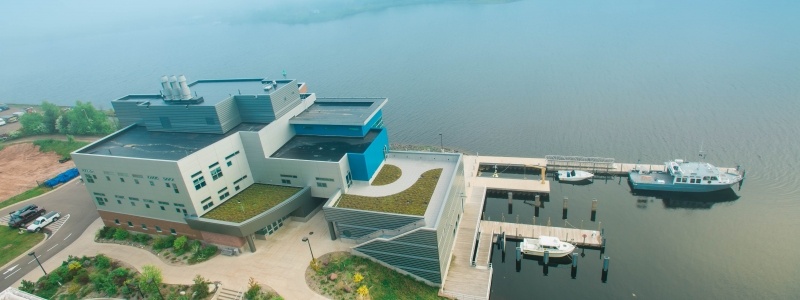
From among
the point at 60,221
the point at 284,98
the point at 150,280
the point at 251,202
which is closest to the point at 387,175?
the point at 251,202

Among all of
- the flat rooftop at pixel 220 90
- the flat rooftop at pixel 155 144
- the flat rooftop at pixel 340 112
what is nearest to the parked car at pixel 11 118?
the flat rooftop at pixel 220 90

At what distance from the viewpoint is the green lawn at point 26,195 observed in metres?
61.5

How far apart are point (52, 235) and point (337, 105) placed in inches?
1532

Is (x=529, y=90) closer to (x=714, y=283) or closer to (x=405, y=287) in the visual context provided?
(x=714, y=283)

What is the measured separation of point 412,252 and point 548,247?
15.9 m

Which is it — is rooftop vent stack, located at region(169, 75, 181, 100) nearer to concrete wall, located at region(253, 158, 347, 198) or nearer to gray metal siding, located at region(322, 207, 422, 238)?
concrete wall, located at region(253, 158, 347, 198)

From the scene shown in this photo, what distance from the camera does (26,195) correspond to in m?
63.0

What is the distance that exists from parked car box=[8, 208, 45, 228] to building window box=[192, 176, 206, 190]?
3039cm

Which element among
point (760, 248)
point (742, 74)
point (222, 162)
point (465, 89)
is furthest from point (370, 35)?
point (760, 248)

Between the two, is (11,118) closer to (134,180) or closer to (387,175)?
(134,180)

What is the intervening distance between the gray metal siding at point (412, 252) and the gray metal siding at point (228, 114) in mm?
22087

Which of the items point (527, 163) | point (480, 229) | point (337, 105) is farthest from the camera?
point (527, 163)

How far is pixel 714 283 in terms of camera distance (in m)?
41.2

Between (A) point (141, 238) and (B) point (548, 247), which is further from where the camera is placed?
(A) point (141, 238)
